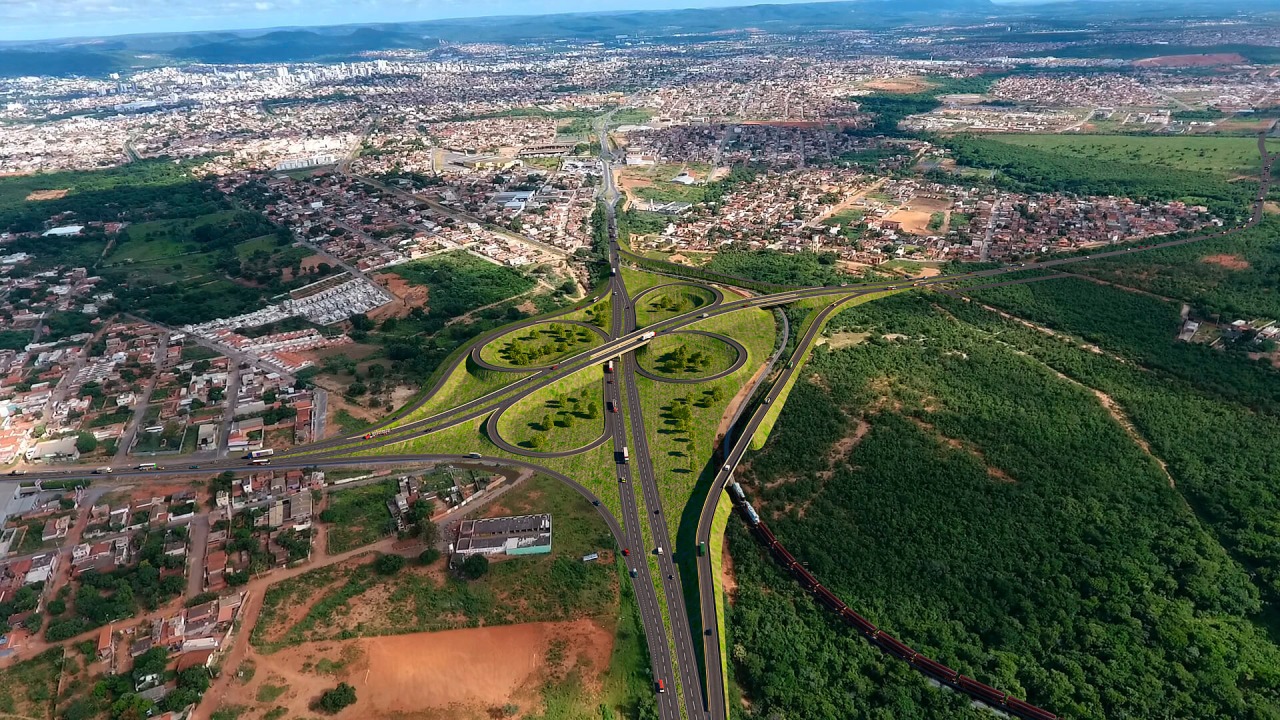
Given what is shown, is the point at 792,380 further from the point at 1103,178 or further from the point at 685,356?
the point at 1103,178

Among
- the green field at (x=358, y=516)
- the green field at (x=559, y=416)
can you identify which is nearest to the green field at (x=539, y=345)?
the green field at (x=559, y=416)

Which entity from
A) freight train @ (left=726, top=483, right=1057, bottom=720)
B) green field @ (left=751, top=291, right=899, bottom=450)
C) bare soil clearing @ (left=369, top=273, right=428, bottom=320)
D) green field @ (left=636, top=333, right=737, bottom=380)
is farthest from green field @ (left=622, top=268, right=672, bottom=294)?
freight train @ (left=726, top=483, right=1057, bottom=720)

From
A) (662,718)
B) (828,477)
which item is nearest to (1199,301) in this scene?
(828,477)

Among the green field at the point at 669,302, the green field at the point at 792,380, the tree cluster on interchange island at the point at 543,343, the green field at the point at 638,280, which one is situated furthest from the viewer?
the green field at the point at 638,280

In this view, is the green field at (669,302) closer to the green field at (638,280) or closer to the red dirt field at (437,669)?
the green field at (638,280)

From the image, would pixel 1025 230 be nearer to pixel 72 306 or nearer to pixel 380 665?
pixel 380 665
